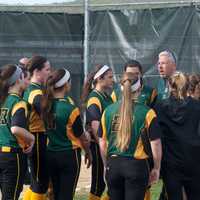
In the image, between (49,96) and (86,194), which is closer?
(49,96)

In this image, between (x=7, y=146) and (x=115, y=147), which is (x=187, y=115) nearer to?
(x=115, y=147)

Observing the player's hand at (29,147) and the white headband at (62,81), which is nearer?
the player's hand at (29,147)

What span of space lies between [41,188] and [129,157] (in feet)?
5.80

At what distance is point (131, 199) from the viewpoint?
21.2 ft

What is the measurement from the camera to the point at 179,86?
6910 mm

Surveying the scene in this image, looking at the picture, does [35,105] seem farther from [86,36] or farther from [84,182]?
[86,36]

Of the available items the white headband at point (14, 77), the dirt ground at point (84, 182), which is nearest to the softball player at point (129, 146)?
the white headband at point (14, 77)

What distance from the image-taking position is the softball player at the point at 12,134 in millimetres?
7043

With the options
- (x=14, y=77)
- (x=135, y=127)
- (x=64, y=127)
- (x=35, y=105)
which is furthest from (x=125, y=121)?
(x=35, y=105)

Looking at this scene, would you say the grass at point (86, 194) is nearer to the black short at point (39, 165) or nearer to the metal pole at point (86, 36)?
the black short at point (39, 165)

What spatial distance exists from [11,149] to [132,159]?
1434 mm

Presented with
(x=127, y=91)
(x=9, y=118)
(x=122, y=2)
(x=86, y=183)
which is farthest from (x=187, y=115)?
(x=122, y=2)

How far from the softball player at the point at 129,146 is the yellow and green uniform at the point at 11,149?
1.04m

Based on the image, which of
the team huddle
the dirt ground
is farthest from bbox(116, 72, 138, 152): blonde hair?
the dirt ground
